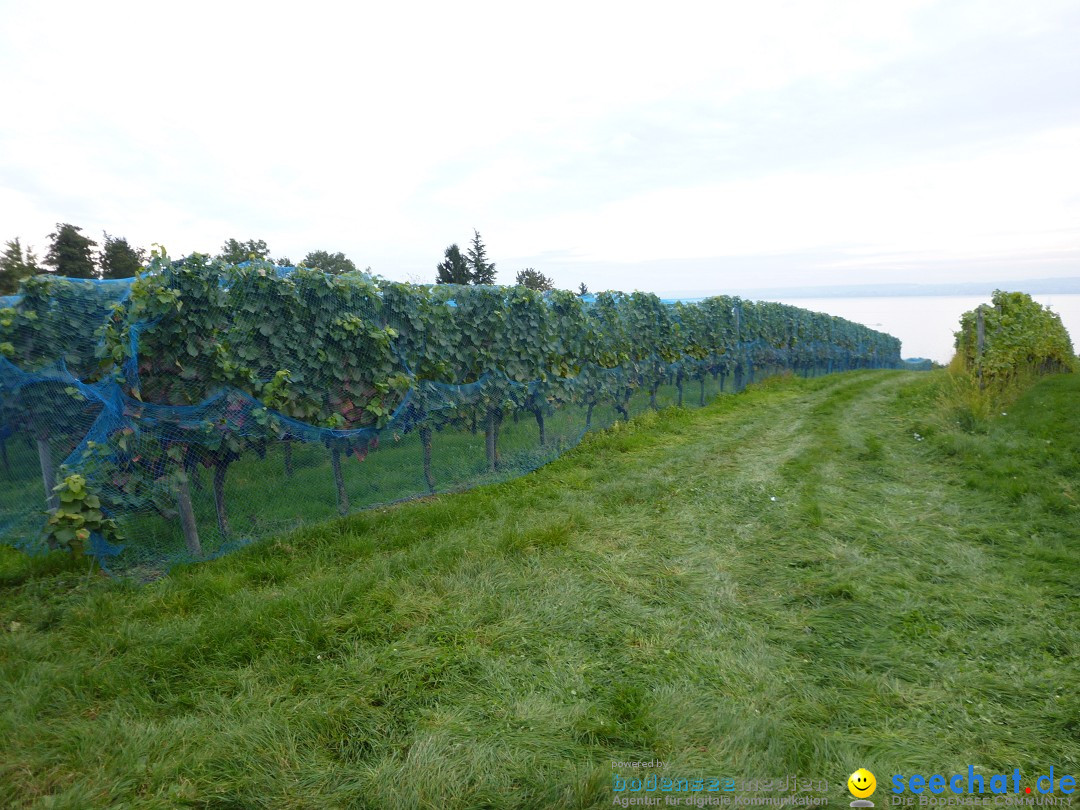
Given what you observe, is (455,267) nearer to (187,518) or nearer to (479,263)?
(479,263)

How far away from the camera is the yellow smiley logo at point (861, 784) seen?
7.00ft

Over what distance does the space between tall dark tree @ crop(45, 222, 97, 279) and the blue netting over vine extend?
1681 cm

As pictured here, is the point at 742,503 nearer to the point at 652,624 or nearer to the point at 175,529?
the point at 652,624

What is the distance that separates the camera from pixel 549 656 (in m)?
3.06

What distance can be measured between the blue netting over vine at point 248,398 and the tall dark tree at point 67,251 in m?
16.8

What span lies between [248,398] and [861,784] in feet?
Result: 14.7

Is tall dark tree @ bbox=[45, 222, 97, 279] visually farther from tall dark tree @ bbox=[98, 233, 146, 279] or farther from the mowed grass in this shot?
the mowed grass

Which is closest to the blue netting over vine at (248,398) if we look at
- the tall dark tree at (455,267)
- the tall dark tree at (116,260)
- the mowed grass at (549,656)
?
the mowed grass at (549,656)

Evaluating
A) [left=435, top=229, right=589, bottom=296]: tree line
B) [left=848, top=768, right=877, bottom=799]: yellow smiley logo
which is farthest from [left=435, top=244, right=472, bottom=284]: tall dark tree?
[left=848, top=768, right=877, bottom=799]: yellow smiley logo

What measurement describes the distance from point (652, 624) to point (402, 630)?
1441 mm

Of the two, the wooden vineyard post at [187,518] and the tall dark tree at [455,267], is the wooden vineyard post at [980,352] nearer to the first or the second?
the wooden vineyard post at [187,518]

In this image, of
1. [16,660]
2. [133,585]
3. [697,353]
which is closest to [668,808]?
[16,660]

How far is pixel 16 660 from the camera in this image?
2.93 meters

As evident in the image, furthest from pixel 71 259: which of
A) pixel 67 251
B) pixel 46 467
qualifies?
pixel 46 467
